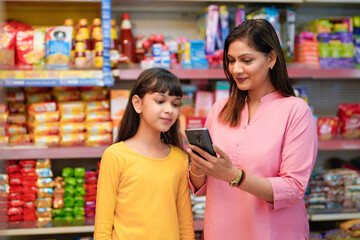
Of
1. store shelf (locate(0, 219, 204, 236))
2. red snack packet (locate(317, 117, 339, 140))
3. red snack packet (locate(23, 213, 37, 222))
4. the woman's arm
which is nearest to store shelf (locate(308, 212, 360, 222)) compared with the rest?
red snack packet (locate(317, 117, 339, 140))

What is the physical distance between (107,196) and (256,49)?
84 cm

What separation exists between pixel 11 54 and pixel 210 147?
1.95m

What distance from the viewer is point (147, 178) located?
179 centimetres

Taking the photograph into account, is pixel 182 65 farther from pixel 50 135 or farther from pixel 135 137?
pixel 135 137

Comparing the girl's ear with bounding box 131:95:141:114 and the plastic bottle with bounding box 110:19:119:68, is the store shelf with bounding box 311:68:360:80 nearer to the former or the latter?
the plastic bottle with bounding box 110:19:119:68

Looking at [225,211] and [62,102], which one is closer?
[225,211]

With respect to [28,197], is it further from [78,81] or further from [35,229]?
[78,81]

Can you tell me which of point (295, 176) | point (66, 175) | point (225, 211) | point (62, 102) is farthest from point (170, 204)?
point (62, 102)

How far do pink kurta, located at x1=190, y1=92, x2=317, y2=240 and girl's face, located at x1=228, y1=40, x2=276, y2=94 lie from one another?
0.11 m

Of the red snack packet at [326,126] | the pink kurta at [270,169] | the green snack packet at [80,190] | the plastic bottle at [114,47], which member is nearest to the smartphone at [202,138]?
the pink kurta at [270,169]

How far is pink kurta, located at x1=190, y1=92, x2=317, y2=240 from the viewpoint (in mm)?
1597

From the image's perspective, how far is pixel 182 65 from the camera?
10.0ft

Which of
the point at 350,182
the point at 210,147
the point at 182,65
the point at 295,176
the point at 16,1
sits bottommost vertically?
the point at 350,182

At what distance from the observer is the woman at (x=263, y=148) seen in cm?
160
